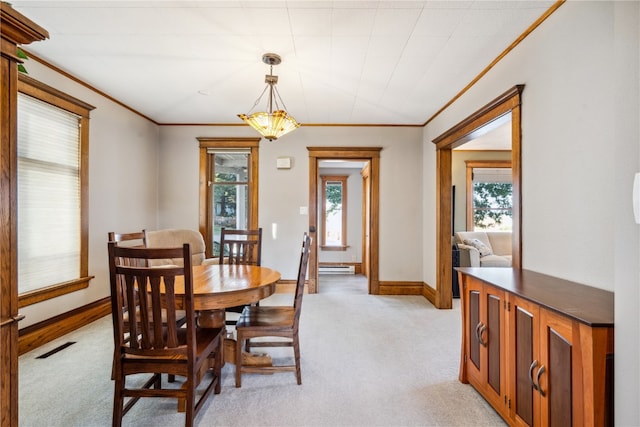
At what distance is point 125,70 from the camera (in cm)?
293

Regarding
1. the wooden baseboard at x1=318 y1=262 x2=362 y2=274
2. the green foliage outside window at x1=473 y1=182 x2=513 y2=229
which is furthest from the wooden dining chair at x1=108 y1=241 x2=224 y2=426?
the green foliage outside window at x1=473 y1=182 x2=513 y2=229

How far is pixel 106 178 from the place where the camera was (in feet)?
11.8

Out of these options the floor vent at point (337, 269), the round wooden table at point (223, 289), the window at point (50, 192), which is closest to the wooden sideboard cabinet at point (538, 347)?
the round wooden table at point (223, 289)

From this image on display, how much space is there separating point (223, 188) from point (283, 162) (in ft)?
3.46

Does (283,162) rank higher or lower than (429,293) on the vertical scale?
higher

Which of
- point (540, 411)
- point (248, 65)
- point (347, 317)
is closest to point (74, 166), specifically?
point (248, 65)

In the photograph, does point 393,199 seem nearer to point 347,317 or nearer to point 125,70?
point 347,317

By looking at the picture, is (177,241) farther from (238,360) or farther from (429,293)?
(429,293)

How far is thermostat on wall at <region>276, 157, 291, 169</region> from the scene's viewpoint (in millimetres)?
4617

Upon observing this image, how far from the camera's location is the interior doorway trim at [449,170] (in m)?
2.32

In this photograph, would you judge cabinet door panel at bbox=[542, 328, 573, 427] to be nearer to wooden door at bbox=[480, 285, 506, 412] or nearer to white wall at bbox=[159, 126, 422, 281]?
wooden door at bbox=[480, 285, 506, 412]

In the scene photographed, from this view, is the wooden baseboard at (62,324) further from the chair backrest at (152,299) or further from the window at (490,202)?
the window at (490,202)

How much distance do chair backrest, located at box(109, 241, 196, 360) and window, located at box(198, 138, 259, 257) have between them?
123 inches

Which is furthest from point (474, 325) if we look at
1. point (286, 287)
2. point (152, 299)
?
point (286, 287)
